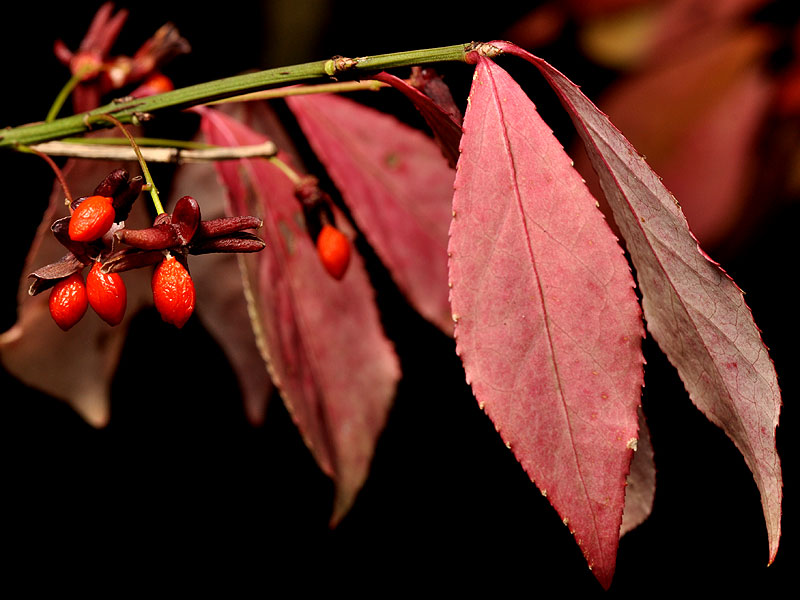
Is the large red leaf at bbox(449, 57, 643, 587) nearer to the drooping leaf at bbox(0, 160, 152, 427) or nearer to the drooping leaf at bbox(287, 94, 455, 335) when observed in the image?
the drooping leaf at bbox(287, 94, 455, 335)

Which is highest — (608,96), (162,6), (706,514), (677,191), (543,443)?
(162,6)

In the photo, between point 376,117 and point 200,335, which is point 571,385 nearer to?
point 376,117

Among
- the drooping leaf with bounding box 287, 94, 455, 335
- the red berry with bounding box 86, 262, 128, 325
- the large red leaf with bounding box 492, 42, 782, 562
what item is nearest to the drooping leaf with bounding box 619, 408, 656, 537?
the large red leaf with bounding box 492, 42, 782, 562

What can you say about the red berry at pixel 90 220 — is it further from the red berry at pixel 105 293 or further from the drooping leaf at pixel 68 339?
the drooping leaf at pixel 68 339

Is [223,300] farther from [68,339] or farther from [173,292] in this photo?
[173,292]

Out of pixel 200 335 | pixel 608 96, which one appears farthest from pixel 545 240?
pixel 200 335

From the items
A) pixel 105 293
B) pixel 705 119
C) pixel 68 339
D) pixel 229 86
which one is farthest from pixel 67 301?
pixel 705 119

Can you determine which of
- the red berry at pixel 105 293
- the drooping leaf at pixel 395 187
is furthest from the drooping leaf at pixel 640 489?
the red berry at pixel 105 293
